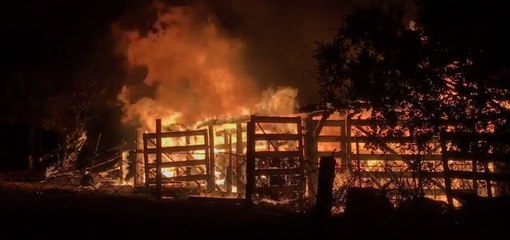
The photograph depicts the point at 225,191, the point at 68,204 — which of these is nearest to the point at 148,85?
the point at 225,191

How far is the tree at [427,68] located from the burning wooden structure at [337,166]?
0.67 metres

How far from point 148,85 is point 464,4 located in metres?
22.4

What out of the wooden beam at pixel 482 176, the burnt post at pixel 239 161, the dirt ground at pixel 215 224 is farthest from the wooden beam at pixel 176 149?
the wooden beam at pixel 482 176

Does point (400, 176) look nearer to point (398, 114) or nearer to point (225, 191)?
point (398, 114)

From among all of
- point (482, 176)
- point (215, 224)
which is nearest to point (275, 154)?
point (215, 224)

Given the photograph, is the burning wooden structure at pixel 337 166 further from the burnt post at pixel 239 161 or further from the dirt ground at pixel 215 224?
the dirt ground at pixel 215 224

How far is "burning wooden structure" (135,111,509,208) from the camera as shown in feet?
40.7

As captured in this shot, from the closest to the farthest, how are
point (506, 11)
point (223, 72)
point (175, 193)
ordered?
point (506, 11) → point (175, 193) → point (223, 72)

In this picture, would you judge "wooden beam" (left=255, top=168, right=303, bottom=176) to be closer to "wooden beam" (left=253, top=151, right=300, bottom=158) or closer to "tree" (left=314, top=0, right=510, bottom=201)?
"wooden beam" (left=253, top=151, right=300, bottom=158)

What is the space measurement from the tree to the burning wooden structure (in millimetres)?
669

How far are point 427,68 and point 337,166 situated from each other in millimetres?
5480

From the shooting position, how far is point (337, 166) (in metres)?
15.3

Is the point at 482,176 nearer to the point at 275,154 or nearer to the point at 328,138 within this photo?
the point at 328,138

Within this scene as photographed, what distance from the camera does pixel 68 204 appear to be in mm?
13914
